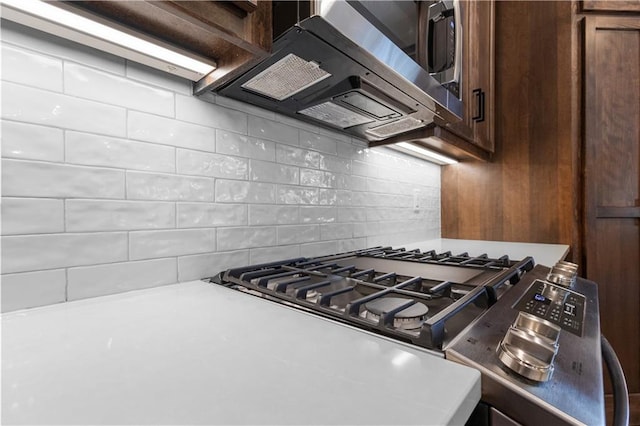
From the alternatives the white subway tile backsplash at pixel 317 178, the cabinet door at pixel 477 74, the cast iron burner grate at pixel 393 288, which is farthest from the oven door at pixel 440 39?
the cast iron burner grate at pixel 393 288

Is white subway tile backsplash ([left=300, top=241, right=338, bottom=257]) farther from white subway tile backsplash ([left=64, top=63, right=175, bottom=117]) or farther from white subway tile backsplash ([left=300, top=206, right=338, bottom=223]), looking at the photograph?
Result: white subway tile backsplash ([left=64, top=63, right=175, bottom=117])

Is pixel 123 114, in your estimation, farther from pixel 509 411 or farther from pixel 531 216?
pixel 531 216

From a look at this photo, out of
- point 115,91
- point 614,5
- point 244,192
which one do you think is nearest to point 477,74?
point 614,5

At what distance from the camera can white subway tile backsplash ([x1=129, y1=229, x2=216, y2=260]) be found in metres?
0.71

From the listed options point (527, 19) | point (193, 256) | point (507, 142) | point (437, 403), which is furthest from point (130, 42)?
point (527, 19)

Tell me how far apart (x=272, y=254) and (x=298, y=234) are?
0.44ft

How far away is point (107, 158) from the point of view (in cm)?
67

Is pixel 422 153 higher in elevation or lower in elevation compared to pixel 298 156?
higher

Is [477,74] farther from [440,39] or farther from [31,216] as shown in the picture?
[31,216]

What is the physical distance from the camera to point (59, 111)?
0.61m

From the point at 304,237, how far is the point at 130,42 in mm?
732

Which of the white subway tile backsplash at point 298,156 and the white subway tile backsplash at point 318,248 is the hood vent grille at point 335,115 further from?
the white subway tile backsplash at point 318,248

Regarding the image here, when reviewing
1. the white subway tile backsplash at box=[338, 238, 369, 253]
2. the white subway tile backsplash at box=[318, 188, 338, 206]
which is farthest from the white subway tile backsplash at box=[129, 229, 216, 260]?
the white subway tile backsplash at box=[338, 238, 369, 253]

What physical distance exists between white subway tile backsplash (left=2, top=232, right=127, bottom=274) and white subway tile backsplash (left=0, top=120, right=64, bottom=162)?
15 centimetres
